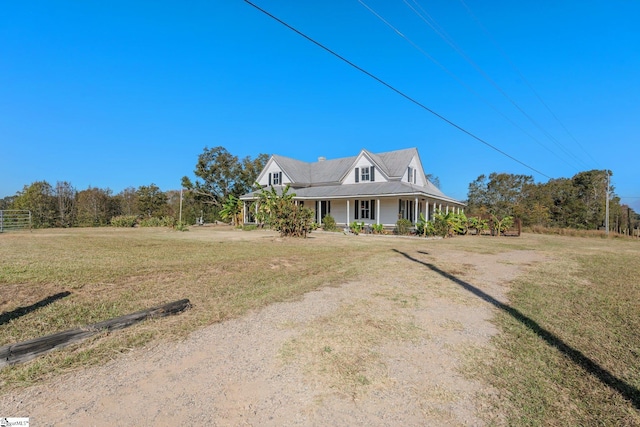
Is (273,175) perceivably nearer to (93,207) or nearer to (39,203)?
(93,207)

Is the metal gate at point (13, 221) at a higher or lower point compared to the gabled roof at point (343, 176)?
lower

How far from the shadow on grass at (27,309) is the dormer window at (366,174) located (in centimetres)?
2407

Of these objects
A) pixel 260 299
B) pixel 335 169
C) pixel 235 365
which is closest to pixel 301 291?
pixel 260 299

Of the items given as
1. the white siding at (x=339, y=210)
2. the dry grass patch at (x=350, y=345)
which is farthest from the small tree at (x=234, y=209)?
the dry grass patch at (x=350, y=345)

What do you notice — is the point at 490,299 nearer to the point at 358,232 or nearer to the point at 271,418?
the point at 271,418

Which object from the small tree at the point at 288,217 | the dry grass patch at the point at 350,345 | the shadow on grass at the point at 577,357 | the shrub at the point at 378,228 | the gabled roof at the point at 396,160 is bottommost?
the shadow on grass at the point at 577,357

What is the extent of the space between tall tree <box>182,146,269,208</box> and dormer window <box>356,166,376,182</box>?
16429mm

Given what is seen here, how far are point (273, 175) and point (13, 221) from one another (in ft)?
71.6

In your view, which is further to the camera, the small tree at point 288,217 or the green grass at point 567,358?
the small tree at point 288,217

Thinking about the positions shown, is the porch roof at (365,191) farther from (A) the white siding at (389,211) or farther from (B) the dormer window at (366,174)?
(A) the white siding at (389,211)

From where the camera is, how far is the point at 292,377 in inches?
113

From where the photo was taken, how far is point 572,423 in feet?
7.60

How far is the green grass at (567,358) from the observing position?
2469 mm

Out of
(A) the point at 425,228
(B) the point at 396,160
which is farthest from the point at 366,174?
(A) the point at 425,228
